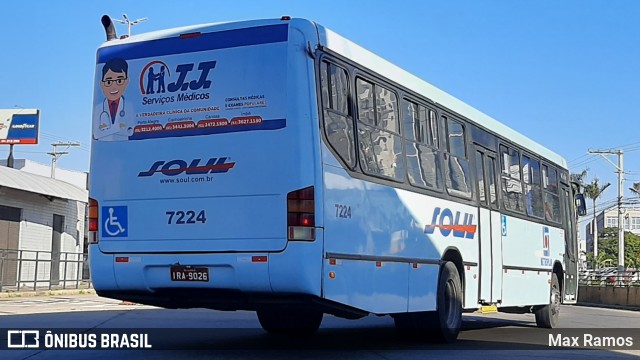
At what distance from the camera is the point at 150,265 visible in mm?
8812

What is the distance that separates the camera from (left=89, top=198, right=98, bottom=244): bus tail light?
9172 millimetres

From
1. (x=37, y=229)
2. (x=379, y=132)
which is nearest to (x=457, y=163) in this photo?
(x=379, y=132)

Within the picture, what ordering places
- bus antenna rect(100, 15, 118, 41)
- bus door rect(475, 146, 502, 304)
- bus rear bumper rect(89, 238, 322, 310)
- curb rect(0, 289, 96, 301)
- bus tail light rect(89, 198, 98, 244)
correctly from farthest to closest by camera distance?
curb rect(0, 289, 96, 301)
bus door rect(475, 146, 502, 304)
bus antenna rect(100, 15, 118, 41)
bus tail light rect(89, 198, 98, 244)
bus rear bumper rect(89, 238, 322, 310)

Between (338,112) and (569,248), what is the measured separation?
10.7m

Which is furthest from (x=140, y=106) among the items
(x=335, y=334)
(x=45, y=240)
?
(x=45, y=240)

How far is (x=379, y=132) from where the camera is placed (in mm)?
9586

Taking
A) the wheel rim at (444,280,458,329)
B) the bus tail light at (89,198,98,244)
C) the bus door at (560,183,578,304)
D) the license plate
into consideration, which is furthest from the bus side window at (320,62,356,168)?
the bus door at (560,183,578,304)

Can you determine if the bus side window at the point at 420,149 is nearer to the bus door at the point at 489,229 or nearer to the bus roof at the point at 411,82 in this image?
the bus roof at the point at 411,82

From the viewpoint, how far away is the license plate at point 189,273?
8534 millimetres

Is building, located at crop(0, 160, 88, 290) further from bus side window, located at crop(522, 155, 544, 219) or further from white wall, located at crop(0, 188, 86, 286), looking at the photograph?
bus side window, located at crop(522, 155, 544, 219)

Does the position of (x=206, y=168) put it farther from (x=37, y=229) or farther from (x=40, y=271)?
(x=37, y=229)

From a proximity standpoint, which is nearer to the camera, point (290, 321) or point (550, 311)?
point (290, 321)

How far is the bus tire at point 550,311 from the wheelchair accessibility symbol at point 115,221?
967cm

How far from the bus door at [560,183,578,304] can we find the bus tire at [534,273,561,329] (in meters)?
0.74
